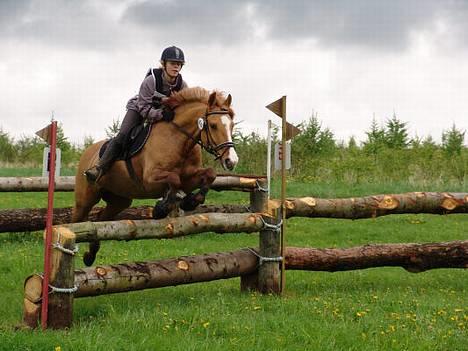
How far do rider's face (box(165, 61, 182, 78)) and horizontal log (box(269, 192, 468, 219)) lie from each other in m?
1.89

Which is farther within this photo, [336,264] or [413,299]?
[336,264]

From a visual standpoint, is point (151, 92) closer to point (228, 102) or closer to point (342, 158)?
point (228, 102)

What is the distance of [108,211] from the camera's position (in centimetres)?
853

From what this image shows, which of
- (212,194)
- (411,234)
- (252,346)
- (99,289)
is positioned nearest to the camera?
(252,346)

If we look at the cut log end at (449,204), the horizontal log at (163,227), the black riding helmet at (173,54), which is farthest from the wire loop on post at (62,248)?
the cut log end at (449,204)

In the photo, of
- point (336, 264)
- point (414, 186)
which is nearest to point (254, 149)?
point (414, 186)

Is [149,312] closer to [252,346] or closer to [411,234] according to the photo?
[252,346]

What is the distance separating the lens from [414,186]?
65.9ft

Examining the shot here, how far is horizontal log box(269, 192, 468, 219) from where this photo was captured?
8.09 m

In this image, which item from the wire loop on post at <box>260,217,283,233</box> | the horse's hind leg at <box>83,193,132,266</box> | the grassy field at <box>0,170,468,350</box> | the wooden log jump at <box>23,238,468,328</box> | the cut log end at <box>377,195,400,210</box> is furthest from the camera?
the cut log end at <box>377,195,400,210</box>

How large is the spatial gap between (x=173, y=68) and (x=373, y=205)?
3.12 metres

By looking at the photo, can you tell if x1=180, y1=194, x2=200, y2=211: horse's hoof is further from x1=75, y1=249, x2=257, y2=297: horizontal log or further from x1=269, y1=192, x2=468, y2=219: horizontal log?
x1=269, y1=192, x2=468, y2=219: horizontal log

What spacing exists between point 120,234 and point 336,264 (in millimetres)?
3046

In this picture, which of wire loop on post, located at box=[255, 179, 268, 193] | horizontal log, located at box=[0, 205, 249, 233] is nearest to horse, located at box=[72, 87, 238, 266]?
wire loop on post, located at box=[255, 179, 268, 193]
